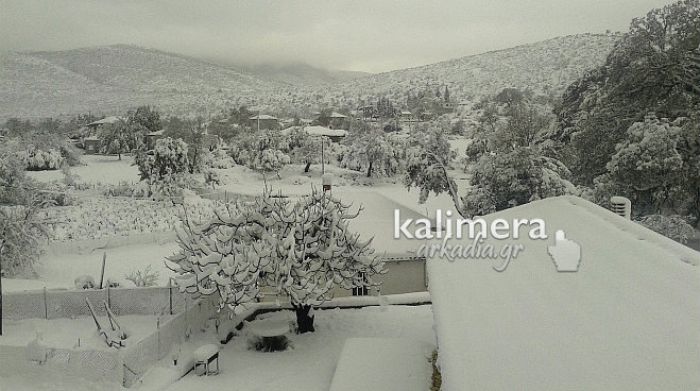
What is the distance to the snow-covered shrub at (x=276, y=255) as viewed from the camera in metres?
11.0

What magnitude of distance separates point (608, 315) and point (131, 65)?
119841 mm

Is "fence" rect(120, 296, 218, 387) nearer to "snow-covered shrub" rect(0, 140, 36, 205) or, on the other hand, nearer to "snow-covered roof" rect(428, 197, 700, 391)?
"snow-covered roof" rect(428, 197, 700, 391)

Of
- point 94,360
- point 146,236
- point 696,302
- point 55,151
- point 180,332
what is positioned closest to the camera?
point 696,302

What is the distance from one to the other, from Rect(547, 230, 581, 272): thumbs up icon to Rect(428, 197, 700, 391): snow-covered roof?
8 centimetres

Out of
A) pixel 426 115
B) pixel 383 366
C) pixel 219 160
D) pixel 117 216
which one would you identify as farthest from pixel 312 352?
pixel 426 115

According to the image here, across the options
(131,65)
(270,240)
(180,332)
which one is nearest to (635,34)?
(270,240)

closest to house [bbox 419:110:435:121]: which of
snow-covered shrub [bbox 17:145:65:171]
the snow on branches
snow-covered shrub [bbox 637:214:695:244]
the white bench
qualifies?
snow-covered shrub [bbox 17:145:65:171]

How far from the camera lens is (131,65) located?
112 meters

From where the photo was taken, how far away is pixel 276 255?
11.4 meters

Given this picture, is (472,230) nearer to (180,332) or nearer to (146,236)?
(180,332)

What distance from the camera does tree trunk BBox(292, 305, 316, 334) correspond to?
1241cm

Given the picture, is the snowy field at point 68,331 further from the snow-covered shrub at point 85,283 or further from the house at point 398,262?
the house at point 398,262

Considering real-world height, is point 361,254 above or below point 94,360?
above

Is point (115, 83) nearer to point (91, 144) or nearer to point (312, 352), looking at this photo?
point (91, 144)
